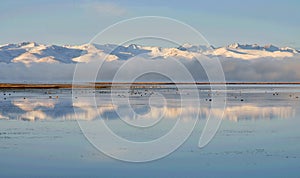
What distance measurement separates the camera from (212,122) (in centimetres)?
1770

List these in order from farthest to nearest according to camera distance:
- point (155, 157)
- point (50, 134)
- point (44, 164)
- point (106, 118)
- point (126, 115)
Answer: point (126, 115) < point (106, 118) < point (50, 134) < point (155, 157) < point (44, 164)

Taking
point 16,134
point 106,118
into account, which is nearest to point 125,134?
point 16,134

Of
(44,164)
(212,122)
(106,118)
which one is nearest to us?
(44,164)

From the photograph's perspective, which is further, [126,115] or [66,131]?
[126,115]

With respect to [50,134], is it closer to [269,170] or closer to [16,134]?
[16,134]

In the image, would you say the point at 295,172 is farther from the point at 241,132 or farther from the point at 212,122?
the point at 212,122

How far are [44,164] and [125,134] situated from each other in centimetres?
469

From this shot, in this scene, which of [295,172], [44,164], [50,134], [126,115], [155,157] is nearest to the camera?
[295,172]

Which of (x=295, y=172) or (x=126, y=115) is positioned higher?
(x=126, y=115)

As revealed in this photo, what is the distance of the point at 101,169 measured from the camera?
9.83 m

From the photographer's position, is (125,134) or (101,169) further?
(125,134)

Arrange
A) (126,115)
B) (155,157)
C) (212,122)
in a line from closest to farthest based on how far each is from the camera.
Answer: (155,157) → (212,122) → (126,115)

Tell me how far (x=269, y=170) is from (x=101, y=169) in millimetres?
3418

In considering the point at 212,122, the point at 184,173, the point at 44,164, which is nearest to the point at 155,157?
the point at 184,173
